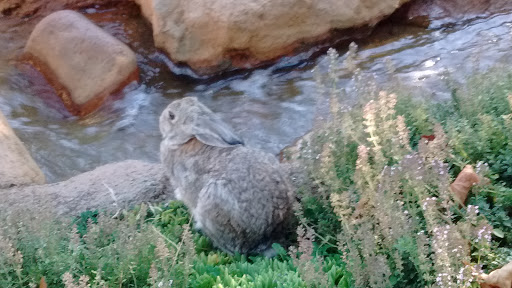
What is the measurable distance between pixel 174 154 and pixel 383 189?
7.05ft

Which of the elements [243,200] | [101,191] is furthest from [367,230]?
[101,191]

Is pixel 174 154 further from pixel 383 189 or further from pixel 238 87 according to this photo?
pixel 238 87

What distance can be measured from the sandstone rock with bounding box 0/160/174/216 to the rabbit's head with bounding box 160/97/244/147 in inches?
16.7

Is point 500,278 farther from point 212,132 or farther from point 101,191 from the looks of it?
point 101,191

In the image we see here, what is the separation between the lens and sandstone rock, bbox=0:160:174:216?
193 inches

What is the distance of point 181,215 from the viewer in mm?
4676

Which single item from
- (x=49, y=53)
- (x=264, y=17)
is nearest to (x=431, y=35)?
(x=264, y=17)

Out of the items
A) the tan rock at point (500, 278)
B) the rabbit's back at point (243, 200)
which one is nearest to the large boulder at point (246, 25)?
the rabbit's back at point (243, 200)

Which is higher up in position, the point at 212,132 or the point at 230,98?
the point at 212,132

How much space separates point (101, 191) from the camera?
16.8 ft

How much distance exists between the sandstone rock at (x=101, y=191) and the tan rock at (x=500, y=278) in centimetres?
286

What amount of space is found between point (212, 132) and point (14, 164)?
6.54 ft

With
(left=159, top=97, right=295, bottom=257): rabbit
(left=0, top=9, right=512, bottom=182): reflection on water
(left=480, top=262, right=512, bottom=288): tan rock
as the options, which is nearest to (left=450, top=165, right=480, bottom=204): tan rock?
(left=480, top=262, right=512, bottom=288): tan rock

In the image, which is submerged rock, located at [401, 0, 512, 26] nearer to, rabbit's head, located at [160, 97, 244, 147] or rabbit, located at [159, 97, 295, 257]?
rabbit's head, located at [160, 97, 244, 147]
